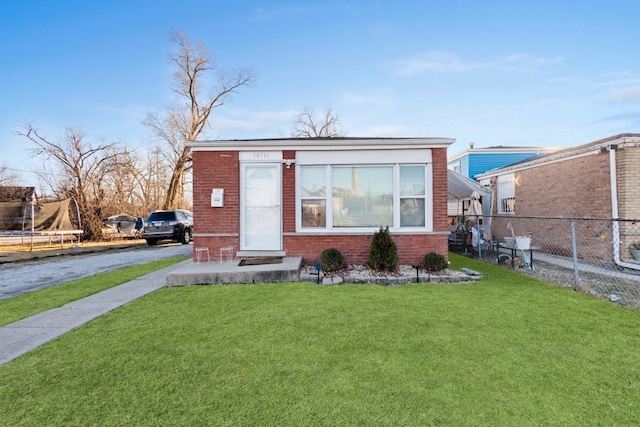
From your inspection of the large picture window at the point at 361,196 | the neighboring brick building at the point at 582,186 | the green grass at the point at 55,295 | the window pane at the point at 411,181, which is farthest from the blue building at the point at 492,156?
the green grass at the point at 55,295

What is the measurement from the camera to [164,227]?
14969 mm

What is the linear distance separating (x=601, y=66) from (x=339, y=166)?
40.1ft

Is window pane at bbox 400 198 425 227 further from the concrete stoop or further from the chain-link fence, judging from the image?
the concrete stoop

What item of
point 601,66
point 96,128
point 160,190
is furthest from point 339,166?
point 160,190

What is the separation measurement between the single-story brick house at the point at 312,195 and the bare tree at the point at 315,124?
24546mm

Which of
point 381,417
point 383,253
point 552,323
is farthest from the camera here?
point 383,253

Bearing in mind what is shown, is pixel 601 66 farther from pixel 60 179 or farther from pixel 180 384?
pixel 60 179

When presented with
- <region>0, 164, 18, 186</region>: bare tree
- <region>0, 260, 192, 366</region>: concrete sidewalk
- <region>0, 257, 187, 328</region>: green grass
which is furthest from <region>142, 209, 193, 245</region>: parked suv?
<region>0, 164, 18, 186</region>: bare tree

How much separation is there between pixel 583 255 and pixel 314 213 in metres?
7.67

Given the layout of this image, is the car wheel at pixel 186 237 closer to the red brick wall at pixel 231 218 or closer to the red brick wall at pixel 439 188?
the red brick wall at pixel 231 218

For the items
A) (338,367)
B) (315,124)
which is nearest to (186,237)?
(338,367)

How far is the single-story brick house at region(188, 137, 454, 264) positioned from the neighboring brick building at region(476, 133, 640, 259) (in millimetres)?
2577

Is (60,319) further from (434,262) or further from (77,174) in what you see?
(77,174)

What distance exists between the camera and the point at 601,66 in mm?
11953
